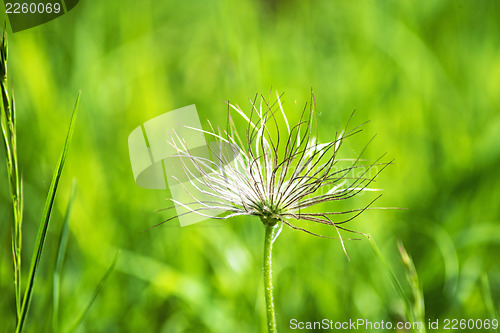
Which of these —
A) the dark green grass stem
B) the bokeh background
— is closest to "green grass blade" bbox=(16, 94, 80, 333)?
the dark green grass stem

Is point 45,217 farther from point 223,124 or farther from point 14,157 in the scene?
point 223,124

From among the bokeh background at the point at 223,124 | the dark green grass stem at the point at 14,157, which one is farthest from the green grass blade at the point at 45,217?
the bokeh background at the point at 223,124

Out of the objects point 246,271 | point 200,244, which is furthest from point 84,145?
point 246,271

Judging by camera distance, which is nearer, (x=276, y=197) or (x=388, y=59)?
(x=276, y=197)

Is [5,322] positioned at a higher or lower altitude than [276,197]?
lower

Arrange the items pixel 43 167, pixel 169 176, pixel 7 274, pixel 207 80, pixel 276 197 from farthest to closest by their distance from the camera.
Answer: pixel 207 80 → pixel 43 167 → pixel 7 274 → pixel 169 176 → pixel 276 197

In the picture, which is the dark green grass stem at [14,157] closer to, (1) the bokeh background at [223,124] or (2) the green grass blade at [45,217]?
(2) the green grass blade at [45,217]

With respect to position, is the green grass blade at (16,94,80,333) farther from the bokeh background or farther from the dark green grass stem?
the bokeh background

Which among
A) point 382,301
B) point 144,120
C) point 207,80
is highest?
point 207,80

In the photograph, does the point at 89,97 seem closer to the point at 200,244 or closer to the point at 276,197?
the point at 200,244
